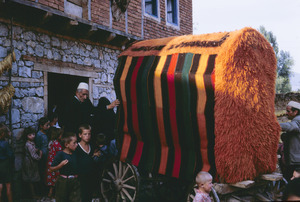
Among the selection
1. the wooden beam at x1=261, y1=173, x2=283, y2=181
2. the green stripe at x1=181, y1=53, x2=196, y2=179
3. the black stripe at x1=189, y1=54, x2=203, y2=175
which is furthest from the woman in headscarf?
the wooden beam at x1=261, y1=173, x2=283, y2=181

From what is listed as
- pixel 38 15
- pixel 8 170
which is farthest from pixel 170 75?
pixel 38 15

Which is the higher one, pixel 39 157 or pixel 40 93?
pixel 40 93

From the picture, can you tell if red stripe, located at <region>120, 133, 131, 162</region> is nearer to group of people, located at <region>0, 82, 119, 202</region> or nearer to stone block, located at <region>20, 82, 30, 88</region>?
group of people, located at <region>0, 82, 119, 202</region>

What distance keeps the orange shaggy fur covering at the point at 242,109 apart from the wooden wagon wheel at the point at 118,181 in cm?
163

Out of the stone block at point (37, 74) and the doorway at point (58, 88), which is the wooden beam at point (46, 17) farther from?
the doorway at point (58, 88)

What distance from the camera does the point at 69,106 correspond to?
534 centimetres

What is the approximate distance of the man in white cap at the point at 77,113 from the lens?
531cm

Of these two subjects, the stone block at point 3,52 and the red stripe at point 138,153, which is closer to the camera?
the red stripe at point 138,153

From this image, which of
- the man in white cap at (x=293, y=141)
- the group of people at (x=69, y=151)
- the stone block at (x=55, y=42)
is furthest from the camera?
the stone block at (x=55, y=42)

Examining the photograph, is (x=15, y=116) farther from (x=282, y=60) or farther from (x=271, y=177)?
(x=282, y=60)

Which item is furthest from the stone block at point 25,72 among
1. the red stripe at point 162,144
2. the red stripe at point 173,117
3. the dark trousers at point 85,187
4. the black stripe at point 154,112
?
the red stripe at point 173,117

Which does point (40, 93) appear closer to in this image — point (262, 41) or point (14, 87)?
point (14, 87)

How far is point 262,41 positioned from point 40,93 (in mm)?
4588

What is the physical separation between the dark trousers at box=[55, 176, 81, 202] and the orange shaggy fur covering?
1858mm
